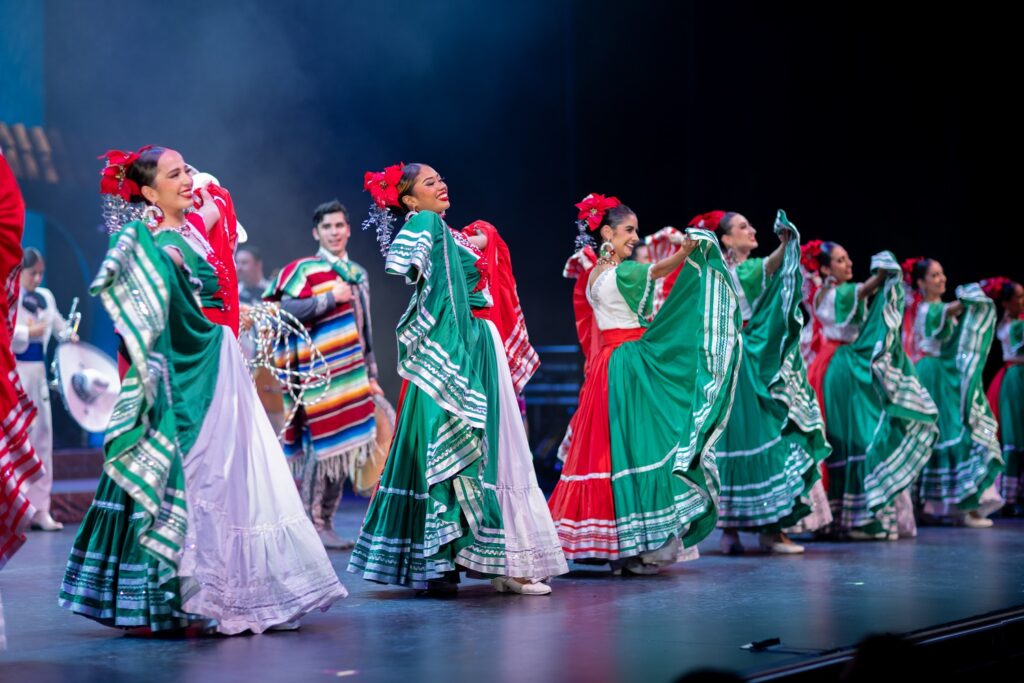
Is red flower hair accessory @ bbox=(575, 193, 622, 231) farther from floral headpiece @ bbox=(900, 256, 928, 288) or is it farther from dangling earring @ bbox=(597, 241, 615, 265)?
floral headpiece @ bbox=(900, 256, 928, 288)

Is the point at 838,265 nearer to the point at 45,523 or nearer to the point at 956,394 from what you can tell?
the point at 956,394

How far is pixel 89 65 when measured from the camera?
853cm

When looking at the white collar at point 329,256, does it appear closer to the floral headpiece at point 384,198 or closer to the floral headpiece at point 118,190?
the floral headpiece at point 384,198

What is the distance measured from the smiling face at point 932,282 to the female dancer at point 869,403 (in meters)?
1.06

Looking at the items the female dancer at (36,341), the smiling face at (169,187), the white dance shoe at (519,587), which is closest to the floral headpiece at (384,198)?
the smiling face at (169,187)

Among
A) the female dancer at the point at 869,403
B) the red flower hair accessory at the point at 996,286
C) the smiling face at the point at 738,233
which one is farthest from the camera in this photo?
the red flower hair accessory at the point at 996,286

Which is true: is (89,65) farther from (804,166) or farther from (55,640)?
(55,640)

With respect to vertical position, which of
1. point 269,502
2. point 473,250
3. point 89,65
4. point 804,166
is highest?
point 89,65

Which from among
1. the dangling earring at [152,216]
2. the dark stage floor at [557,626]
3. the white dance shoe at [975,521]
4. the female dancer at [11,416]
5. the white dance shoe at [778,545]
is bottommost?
the dark stage floor at [557,626]

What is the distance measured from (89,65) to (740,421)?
5155 mm

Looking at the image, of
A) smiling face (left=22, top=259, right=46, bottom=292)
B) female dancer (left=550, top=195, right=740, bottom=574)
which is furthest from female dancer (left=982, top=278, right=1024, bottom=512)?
smiling face (left=22, top=259, right=46, bottom=292)

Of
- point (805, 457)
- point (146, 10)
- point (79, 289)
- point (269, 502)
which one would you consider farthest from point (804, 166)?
point (269, 502)

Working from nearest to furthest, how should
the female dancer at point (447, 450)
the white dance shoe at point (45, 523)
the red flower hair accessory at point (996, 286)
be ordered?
the female dancer at point (447, 450) < the white dance shoe at point (45, 523) < the red flower hair accessory at point (996, 286)

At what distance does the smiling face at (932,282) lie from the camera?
7551mm
